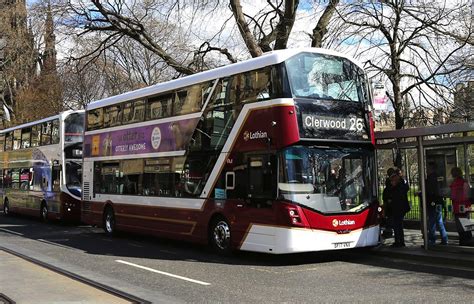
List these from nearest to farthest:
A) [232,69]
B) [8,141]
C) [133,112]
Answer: [232,69] → [133,112] → [8,141]

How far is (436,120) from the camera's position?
16.0 m

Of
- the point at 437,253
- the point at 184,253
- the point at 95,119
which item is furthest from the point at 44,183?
the point at 437,253

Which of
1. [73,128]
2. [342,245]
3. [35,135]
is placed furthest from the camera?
[35,135]

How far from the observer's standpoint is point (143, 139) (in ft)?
48.5

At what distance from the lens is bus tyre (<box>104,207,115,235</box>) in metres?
16.5

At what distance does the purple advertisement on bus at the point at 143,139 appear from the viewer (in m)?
13.2

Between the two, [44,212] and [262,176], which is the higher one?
[262,176]

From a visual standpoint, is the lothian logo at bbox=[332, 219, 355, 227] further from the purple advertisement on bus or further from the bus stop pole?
the purple advertisement on bus

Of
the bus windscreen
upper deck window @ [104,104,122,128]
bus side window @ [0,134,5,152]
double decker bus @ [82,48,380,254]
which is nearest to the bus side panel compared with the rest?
upper deck window @ [104,104,122,128]

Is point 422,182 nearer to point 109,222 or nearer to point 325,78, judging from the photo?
point 325,78

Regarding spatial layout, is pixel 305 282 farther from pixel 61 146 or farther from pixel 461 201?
pixel 61 146

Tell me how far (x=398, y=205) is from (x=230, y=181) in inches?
149

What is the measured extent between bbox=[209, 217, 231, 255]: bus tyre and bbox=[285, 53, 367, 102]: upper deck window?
336 centimetres

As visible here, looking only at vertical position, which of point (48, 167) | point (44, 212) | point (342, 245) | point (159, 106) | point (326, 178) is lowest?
point (342, 245)
